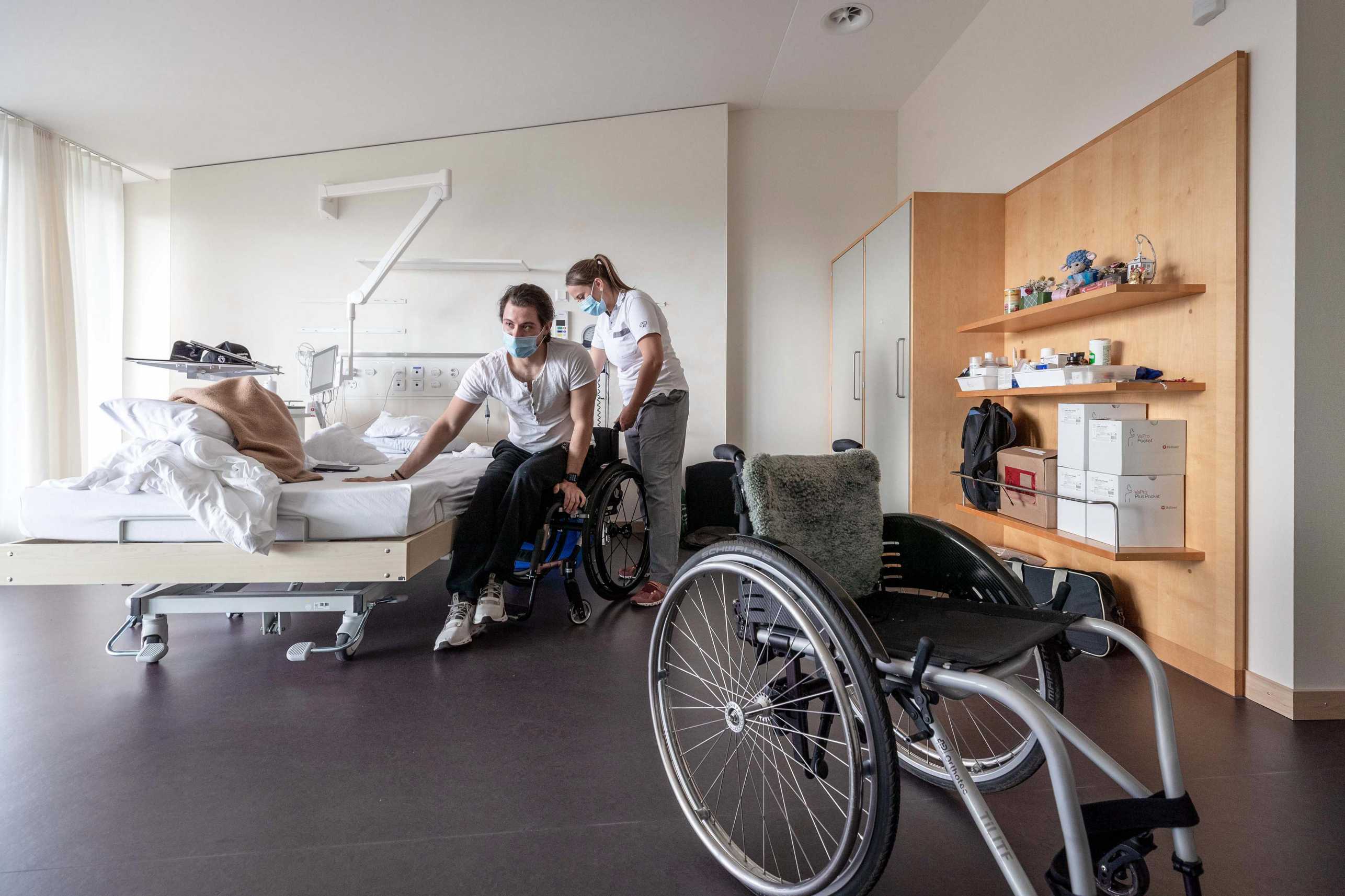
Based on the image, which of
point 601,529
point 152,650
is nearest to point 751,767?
point 601,529

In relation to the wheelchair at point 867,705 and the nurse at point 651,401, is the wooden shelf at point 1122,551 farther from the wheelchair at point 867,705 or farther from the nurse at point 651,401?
the nurse at point 651,401

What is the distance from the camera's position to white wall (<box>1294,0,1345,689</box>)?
1.56m

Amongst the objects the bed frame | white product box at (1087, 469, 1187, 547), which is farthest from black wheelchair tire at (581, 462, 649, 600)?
white product box at (1087, 469, 1187, 547)

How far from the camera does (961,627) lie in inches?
41.7

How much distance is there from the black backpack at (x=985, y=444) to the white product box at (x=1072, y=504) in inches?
14.7

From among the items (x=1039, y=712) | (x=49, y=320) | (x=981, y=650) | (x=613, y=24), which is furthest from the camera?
(x=49, y=320)

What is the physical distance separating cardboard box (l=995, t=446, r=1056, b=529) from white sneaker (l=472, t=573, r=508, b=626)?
185 cm

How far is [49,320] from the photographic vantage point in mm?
3541

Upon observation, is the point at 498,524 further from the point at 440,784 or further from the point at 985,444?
the point at 985,444

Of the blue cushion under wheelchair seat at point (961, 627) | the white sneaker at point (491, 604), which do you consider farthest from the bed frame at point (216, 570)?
the blue cushion under wheelchair seat at point (961, 627)

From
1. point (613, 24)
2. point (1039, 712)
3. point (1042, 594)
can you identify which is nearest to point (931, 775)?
point (1039, 712)

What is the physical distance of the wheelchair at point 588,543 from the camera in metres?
2.26

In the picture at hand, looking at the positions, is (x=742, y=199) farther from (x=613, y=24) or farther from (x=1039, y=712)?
(x=1039, y=712)

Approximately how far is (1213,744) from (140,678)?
2682 millimetres
